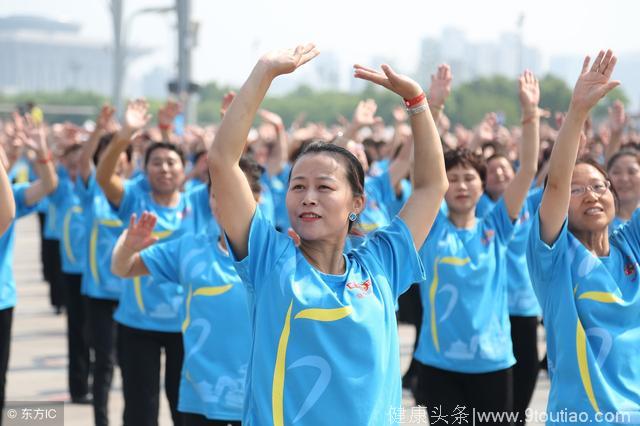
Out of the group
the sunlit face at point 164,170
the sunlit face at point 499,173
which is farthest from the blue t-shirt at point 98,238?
the sunlit face at point 499,173

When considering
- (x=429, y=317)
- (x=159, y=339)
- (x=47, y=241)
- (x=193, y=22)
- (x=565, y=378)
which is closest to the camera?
(x=565, y=378)

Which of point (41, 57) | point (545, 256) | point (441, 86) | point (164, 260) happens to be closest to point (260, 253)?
point (545, 256)

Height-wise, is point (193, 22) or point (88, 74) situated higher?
point (193, 22)

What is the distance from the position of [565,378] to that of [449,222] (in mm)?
1769

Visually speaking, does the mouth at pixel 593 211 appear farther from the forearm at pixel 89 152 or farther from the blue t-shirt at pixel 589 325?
the forearm at pixel 89 152

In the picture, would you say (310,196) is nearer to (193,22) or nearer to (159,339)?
(159,339)

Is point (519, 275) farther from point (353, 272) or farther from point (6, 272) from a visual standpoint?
point (353, 272)

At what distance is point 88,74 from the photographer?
518 feet

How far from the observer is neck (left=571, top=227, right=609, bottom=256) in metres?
4.03

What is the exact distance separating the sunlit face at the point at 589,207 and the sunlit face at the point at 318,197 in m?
1.20

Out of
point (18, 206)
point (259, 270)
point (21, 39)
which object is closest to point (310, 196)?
point (259, 270)

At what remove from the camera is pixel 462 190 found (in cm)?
544

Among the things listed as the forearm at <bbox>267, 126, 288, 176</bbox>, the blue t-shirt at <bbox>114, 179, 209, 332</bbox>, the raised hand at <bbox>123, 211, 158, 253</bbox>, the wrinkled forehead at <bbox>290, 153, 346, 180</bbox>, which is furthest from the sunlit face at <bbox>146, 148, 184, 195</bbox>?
the wrinkled forehead at <bbox>290, 153, 346, 180</bbox>

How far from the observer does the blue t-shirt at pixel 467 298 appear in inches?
205
